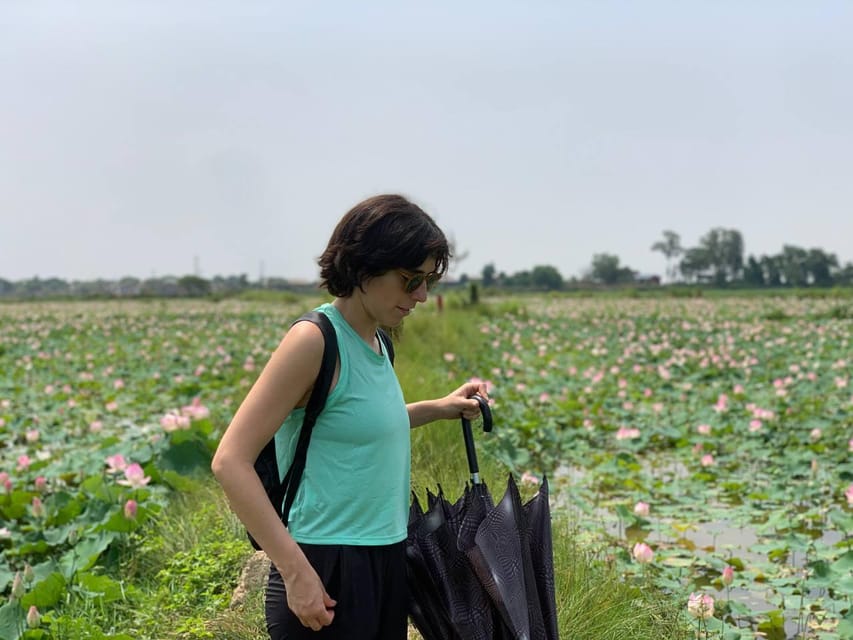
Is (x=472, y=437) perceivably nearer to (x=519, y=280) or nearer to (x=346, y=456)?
(x=346, y=456)

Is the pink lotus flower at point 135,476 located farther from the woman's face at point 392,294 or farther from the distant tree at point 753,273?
the distant tree at point 753,273

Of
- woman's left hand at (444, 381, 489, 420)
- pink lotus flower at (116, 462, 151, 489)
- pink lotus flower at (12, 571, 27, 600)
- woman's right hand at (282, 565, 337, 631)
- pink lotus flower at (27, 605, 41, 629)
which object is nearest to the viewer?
woman's right hand at (282, 565, 337, 631)

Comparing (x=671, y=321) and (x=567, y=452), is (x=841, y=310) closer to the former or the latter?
(x=671, y=321)

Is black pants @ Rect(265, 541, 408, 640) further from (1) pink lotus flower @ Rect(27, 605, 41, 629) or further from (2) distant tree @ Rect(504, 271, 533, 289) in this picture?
(2) distant tree @ Rect(504, 271, 533, 289)

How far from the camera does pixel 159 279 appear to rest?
255ft

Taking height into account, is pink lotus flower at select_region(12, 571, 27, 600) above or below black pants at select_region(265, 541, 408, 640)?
below

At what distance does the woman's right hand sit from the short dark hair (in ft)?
1.62

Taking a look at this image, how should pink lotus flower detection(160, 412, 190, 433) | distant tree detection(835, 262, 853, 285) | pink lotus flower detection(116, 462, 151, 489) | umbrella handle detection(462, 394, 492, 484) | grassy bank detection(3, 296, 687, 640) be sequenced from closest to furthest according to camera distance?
umbrella handle detection(462, 394, 492, 484)
grassy bank detection(3, 296, 687, 640)
pink lotus flower detection(116, 462, 151, 489)
pink lotus flower detection(160, 412, 190, 433)
distant tree detection(835, 262, 853, 285)

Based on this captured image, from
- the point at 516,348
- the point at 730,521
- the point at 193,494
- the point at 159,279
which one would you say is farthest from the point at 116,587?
the point at 159,279

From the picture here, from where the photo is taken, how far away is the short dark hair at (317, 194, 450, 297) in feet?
4.40

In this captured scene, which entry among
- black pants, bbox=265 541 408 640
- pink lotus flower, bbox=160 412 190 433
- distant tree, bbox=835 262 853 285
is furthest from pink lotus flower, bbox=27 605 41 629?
distant tree, bbox=835 262 853 285

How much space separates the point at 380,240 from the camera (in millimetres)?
1340

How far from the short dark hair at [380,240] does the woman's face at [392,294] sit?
0.5 inches

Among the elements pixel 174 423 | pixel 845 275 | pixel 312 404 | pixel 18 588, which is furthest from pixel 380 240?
pixel 845 275
